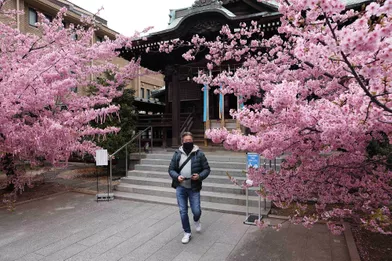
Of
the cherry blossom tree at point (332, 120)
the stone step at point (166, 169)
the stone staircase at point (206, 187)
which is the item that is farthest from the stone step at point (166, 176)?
the cherry blossom tree at point (332, 120)

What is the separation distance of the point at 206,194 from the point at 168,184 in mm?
1397

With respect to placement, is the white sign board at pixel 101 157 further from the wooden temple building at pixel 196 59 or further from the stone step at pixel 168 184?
the wooden temple building at pixel 196 59

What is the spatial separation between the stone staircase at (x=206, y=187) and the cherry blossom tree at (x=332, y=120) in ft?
6.32

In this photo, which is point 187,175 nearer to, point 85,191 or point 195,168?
point 195,168

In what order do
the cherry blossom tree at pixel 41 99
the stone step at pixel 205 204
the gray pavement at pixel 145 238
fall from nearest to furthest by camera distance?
Result: the gray pavement at pixel 145 238 < the cherry blossom tree at pixel 41 99 < the stone step at pixel 205 204

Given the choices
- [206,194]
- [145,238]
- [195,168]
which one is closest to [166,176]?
[206,194]

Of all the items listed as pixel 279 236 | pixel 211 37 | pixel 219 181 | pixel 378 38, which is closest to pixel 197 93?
pixel 211 37

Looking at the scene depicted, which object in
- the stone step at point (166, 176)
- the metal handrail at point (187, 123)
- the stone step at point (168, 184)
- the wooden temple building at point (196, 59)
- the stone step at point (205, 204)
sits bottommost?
the stone step at point (205, 204)

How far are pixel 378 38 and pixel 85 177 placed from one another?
11.2 metres

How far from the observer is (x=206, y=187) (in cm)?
676

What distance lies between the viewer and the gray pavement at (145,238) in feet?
12.6

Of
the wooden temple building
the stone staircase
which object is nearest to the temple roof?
the wooden temple building

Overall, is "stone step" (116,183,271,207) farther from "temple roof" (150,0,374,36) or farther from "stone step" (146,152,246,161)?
"temple roof" (150,0,374,36)

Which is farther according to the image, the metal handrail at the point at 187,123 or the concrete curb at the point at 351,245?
the metal handrail at the point at 187,123
